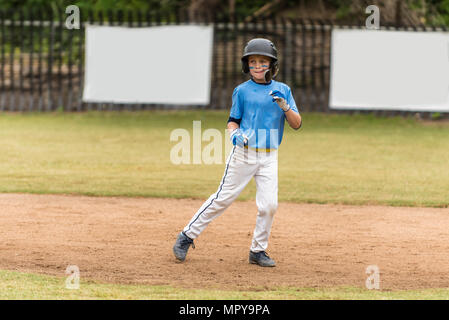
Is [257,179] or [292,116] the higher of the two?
[292,116]

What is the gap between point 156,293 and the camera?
Answer: 18.8 feet

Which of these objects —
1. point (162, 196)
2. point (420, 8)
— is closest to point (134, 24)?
point (420, 8)

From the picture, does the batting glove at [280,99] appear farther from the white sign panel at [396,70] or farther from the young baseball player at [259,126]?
the white sign panel at [396,70]

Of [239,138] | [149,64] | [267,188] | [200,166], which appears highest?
[149,64]

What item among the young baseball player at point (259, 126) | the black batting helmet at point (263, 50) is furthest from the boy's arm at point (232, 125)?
the black batting helmet at point (263, 50)

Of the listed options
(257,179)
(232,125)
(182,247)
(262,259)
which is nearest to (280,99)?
(232,125)

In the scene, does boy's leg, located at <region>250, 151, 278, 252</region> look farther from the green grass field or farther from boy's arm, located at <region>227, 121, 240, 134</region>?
the green grass field

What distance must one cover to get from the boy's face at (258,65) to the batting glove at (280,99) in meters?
0.25

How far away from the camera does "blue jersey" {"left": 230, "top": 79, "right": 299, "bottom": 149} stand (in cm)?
669

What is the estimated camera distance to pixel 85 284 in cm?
601

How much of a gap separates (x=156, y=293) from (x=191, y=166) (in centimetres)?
803

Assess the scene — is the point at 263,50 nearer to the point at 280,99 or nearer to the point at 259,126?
the point at 280,99
